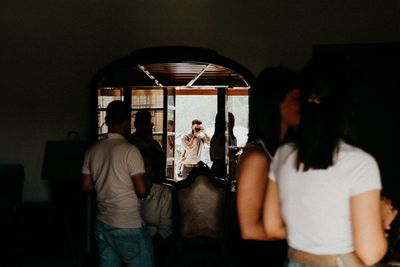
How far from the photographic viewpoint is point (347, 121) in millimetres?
1619

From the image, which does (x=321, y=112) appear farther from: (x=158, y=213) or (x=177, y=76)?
(x=177, y=76)

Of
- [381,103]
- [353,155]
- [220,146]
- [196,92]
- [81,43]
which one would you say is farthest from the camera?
[196,92]

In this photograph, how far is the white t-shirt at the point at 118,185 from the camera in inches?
112

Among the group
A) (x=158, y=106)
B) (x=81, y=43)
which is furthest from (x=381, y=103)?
(x=158, y=106)

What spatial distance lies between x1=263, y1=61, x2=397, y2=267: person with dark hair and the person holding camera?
20.3 feet

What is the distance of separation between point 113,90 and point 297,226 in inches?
201

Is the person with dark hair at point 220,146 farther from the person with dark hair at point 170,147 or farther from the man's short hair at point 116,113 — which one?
the man's short hair at point 116,113

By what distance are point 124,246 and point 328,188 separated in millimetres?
1535

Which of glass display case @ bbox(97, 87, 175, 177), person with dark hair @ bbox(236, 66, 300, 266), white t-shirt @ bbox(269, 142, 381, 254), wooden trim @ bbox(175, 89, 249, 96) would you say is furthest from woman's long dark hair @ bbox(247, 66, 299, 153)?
wooden trim @ bbox(175, 89, 249, 96)

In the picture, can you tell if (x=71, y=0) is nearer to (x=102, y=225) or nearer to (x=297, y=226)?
(x=102, y=225)

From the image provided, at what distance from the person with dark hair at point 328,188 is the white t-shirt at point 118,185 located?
4.31ft

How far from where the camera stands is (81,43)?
585 cm

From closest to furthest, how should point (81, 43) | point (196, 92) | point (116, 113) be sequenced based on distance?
point (116, 113)
point (81, 43)
point (196, 92)

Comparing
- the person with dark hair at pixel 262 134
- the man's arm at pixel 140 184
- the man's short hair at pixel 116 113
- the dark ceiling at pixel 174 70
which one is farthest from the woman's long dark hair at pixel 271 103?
the dark ceiling at pixel 174 70
